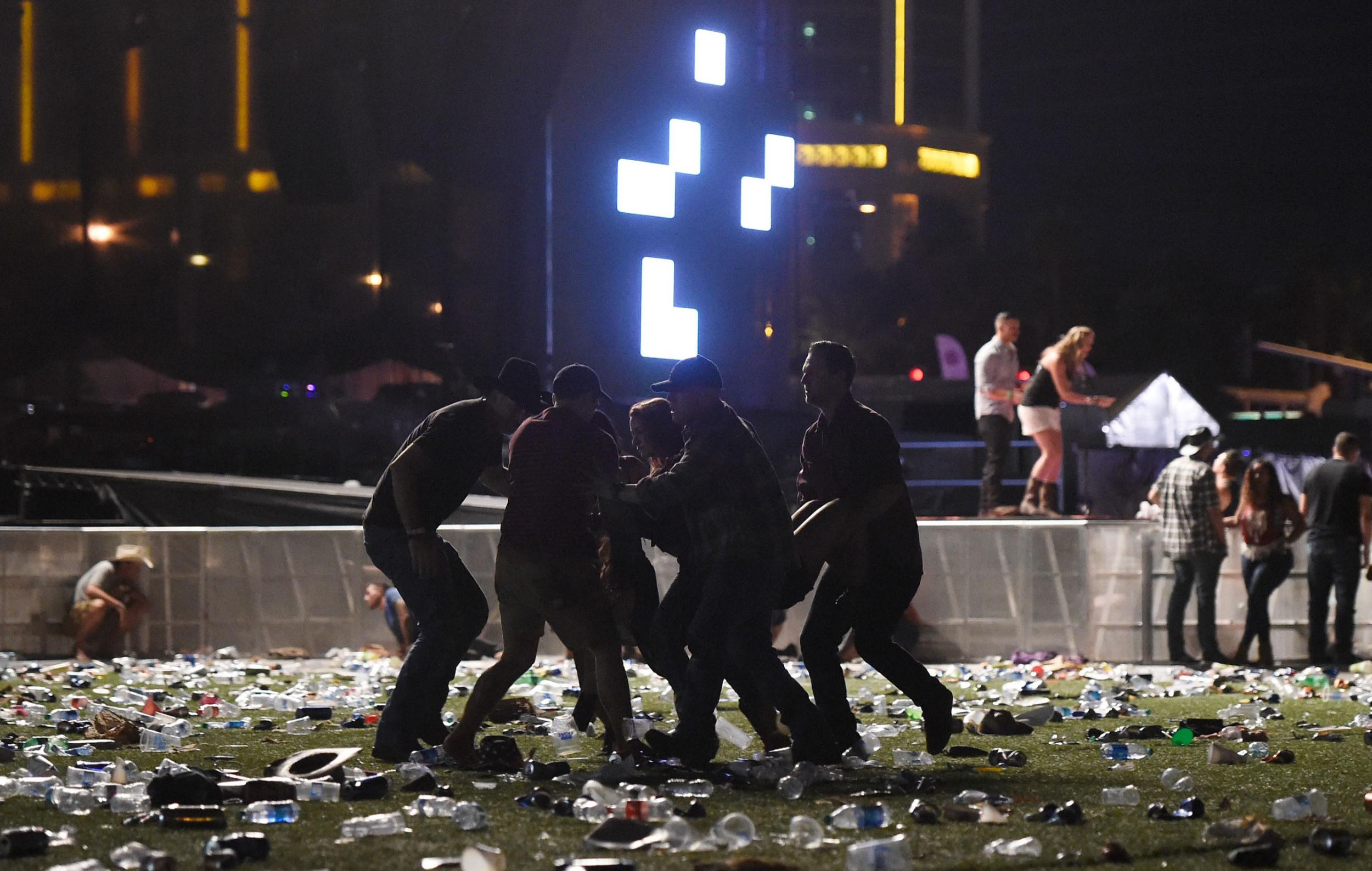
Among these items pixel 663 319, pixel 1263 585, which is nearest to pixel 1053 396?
pixel 1263 585

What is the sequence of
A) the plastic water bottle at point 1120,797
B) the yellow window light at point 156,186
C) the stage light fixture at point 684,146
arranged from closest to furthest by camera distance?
1. the plastic water bottle at point 1120,797
2. the stage light fixture at point 684,146
3. the yellow window light at point 156,186

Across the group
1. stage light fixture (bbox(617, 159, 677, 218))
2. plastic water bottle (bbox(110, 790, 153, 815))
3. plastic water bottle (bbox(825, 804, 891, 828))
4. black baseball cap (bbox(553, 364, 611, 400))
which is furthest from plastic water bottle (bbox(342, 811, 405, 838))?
stage light fixture (bbox(617, 159, 677, 218))

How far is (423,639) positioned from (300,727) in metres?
1.74

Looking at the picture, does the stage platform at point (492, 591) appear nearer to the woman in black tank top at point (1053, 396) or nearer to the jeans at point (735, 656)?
the woman in black tank top at point (1053, 396)

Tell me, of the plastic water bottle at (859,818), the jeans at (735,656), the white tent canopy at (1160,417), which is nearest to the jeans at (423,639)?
the jeans at (735,656)

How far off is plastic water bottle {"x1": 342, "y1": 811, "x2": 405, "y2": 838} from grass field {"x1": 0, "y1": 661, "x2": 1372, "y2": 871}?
5cm

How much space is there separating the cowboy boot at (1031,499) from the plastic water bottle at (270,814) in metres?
10.7

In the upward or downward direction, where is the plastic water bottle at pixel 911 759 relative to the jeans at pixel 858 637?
downward

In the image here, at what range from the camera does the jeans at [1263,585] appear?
13383 millimetres

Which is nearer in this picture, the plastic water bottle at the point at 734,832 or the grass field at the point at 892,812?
the grass field at the point at 892,812

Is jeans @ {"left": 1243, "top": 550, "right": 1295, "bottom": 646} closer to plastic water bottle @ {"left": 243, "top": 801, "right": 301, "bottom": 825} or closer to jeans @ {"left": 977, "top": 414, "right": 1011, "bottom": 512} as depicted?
jeans @ {"left": 977, "top": 414, "right": 1011, "bottom": 512}

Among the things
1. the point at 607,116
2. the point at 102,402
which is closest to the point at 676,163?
the point at 607,116

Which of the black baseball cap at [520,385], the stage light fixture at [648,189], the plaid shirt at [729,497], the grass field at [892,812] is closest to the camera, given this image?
the grass field at [892,812]

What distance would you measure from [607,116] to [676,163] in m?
1.44
